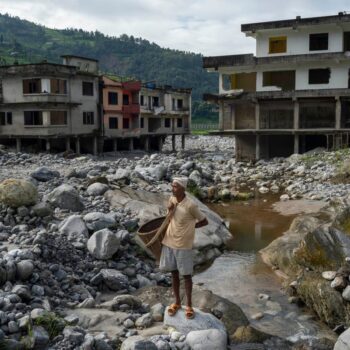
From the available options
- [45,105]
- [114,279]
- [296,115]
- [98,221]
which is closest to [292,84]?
[296,115]

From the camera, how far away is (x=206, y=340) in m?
7.99

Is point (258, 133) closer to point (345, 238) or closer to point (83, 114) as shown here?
point (83, 114)

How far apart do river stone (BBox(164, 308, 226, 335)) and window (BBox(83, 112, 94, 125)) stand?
4030 cm

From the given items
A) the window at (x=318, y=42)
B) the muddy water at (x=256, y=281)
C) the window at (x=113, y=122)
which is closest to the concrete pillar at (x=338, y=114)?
the window at (x=318, y=42)

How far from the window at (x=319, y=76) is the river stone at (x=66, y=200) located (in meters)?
27.0

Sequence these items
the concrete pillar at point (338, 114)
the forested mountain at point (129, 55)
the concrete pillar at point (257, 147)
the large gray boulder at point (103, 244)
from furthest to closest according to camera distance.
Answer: the forested mountain at point (129, 55)
the concrete pillar at point (257, 147)
the concrete pillar at point (338, 114)
the large gray boulder at point (103, 244)

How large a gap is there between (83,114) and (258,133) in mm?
17168

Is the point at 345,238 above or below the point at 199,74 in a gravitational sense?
below

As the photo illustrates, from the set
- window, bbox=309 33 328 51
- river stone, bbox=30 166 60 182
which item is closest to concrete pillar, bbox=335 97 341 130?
window, bbox=309 33 328 51

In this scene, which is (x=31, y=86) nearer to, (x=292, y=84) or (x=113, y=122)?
(x=113, y=122)

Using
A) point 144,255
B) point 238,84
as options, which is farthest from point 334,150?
point 144,255

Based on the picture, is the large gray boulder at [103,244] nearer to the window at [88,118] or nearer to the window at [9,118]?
the window at [9,118]

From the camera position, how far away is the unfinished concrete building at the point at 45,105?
42219 mm

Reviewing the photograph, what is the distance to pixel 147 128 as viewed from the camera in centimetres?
5750
